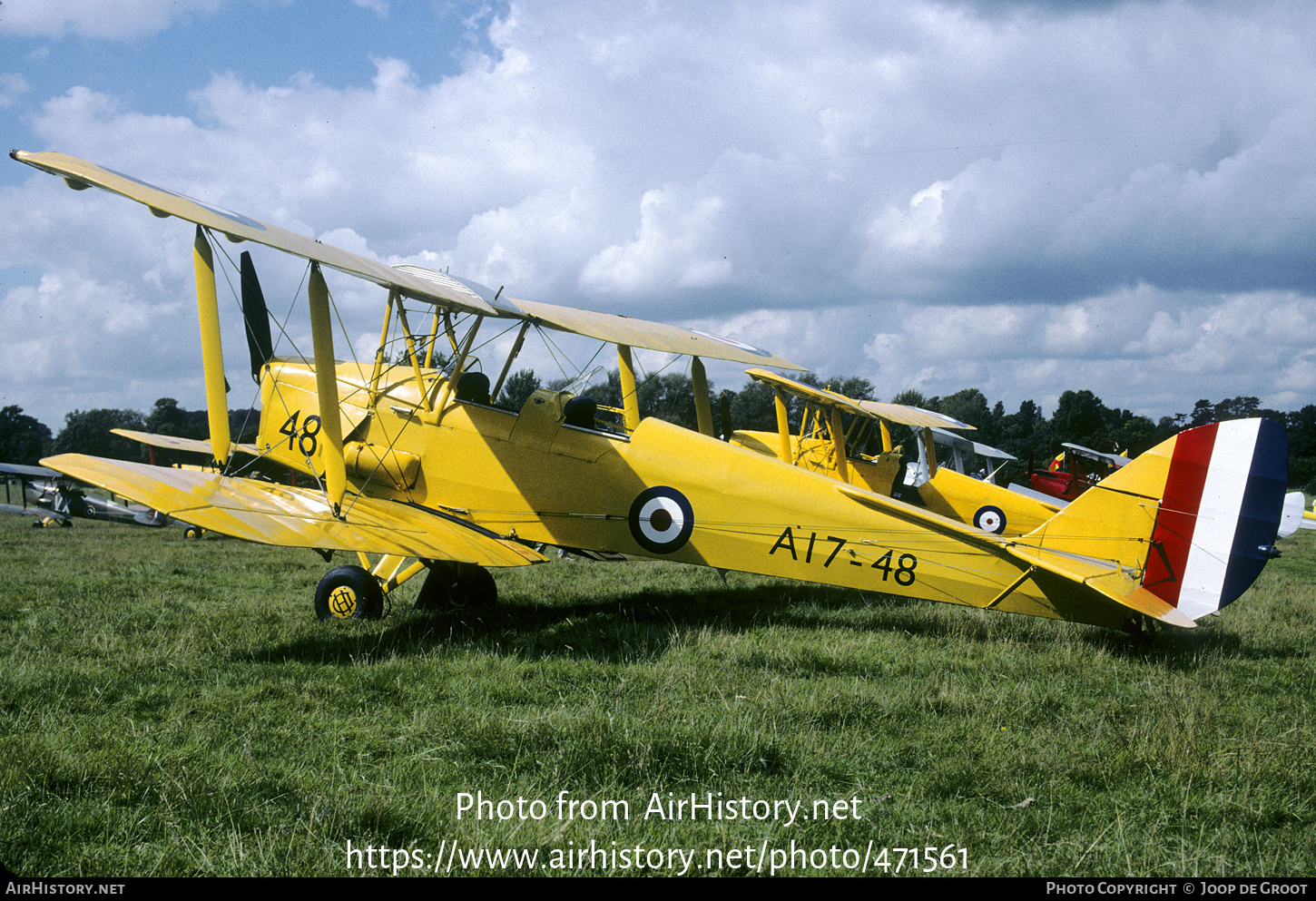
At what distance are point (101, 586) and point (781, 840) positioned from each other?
753 cm

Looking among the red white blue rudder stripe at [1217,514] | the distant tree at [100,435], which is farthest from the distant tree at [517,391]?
the distant tree at [100,435]

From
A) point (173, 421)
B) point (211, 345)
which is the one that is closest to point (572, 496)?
point (211, 345)

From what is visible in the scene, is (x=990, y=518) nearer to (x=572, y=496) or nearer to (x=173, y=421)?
(x=572, y=496)

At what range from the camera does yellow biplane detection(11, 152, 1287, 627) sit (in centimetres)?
518

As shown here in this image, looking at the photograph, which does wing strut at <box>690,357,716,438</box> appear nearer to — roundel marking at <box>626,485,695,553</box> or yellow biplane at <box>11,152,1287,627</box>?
yellow biplane at <box>11,152,1287,627</box>

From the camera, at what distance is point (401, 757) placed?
10.7 ft

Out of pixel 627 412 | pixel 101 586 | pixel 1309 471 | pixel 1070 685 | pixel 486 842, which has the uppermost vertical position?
pixel 1309 471

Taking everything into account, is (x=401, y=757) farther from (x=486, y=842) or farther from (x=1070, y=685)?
(x=1070, y=685)

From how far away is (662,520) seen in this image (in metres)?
6.24

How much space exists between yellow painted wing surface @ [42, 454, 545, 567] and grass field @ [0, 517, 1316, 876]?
66 cm
